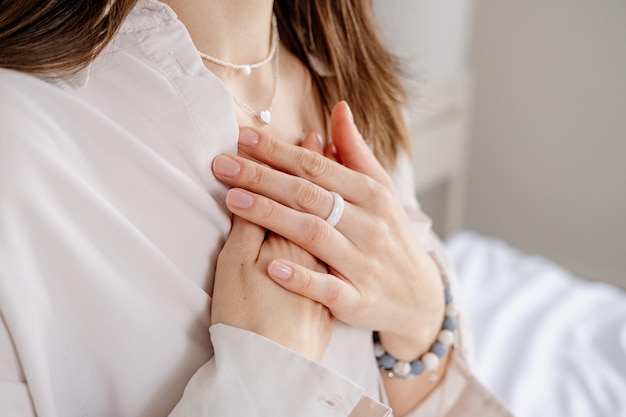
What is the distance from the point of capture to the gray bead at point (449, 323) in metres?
0.95

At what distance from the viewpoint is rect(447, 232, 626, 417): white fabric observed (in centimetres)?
118

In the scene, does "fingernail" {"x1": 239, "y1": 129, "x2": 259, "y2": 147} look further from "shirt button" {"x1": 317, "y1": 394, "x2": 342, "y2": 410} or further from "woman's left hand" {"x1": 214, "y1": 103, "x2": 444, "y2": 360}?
"shirt button" {"x1": 317, "y1": 394, "x2": 342, "y2": 410}

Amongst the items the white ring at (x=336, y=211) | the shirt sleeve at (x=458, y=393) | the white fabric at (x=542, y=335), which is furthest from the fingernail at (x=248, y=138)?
the white fabric at (x=542, y=335)

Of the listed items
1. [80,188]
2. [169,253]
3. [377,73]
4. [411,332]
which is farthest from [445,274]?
[80,188]

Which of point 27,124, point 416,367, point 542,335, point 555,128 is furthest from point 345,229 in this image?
point 555,128

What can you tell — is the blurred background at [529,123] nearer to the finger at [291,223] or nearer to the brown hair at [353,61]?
the brown hair at [353,61]

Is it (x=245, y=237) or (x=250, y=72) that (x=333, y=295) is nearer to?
(x=245, y=237)

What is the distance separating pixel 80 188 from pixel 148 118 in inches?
4.5

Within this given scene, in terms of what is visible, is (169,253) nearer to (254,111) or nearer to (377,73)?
(254,111)

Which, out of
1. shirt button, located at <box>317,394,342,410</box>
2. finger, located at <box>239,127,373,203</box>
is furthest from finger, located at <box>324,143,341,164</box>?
shirt button, located at <box>317,394,342,410</box>

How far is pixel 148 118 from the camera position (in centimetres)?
75

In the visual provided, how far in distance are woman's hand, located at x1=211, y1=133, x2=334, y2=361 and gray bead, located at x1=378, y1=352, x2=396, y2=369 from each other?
15 cm

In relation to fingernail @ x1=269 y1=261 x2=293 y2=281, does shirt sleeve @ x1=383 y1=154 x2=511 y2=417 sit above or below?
below

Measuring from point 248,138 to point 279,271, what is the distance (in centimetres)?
16
